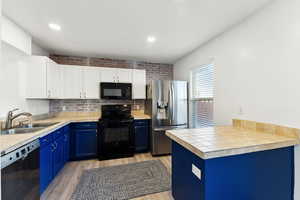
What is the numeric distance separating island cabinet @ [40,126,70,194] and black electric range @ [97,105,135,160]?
67 cm

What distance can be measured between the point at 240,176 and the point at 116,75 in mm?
3085

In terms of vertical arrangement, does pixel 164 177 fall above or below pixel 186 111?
below

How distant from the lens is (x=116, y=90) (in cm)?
357

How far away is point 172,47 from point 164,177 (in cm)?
246

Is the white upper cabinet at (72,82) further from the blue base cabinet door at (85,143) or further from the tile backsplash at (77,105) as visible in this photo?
the blue base cabinet door at (85,143)

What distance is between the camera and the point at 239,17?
2010mm

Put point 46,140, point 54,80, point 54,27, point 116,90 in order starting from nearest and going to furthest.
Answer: point 46,140, point 54,27, point 54,80, point 116,90

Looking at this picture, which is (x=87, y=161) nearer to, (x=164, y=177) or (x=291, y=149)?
(x=164, y=177)

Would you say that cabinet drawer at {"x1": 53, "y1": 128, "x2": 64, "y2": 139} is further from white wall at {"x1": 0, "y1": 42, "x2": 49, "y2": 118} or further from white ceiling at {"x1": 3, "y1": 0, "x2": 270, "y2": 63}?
white ceiling at {"x1": 3, "y1": 0, "x2": 270, "y2": 63}

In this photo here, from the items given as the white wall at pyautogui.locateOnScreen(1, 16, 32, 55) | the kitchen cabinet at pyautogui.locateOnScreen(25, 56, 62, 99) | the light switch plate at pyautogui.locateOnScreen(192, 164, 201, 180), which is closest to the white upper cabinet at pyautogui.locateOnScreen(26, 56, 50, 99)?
the kitchen cabinet at pyautogui.locateOnScreen(25, 56, 62, 99)

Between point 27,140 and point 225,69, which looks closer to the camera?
point 27,140

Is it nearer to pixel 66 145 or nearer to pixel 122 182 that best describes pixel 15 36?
pixel 66 145

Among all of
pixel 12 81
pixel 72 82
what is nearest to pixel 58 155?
pixel 12 81

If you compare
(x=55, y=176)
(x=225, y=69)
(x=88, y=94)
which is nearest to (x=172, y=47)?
(x=225, y=69)
